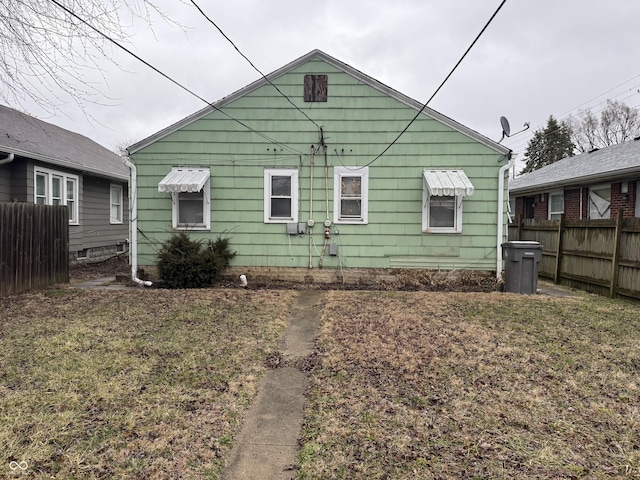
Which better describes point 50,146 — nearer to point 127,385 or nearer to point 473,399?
point 127,385

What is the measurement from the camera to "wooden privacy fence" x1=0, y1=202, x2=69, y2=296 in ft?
24.5

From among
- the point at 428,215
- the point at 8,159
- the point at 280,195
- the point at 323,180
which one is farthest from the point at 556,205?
the point at 8,159

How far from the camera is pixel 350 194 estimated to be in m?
9.02

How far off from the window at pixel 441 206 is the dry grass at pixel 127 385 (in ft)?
13.7

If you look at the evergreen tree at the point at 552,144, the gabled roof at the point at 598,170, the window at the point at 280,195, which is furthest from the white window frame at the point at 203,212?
the evergreen tree at the point at 552,144

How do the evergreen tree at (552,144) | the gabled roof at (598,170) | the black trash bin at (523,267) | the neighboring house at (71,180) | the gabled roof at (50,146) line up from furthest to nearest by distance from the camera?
the evergreen tree at (552,144)
the gabled roof at (598,170)
the neighboring house at (71,180)
the gabled roof at (50,146)
the black trash bin at (523,267)

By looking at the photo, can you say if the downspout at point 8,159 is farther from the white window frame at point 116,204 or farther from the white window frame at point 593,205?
the white window frame at point 593,205

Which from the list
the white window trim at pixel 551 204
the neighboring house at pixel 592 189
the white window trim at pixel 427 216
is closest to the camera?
the white window trim at pixel 427 216

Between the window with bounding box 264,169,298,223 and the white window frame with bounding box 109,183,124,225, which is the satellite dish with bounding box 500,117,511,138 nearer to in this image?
the window with bounding box 264,169,298,223

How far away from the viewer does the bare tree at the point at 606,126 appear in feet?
112

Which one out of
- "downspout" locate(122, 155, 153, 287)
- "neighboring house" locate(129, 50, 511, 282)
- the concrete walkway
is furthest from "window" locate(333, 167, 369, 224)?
the concrete walkway

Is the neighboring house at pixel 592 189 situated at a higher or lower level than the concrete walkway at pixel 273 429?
higher

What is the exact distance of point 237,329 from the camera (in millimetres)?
5422

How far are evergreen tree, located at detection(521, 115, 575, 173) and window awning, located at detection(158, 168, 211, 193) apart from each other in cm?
3964
